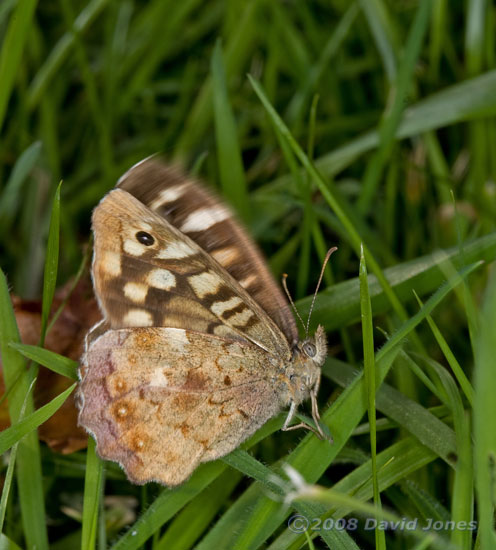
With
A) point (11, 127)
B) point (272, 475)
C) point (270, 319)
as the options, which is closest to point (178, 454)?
point (272, 475)

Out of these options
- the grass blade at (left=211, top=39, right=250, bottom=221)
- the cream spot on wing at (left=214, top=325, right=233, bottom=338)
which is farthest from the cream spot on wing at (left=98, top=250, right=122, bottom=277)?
the grass blade at (left=211, top=39, right=250, bottom=221)

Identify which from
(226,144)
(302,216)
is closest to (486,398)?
(226,144)

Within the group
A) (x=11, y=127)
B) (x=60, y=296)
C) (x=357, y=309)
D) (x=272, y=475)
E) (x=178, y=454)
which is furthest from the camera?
(x=11, y=127)

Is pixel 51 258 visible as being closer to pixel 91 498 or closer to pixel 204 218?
pixel 204 218

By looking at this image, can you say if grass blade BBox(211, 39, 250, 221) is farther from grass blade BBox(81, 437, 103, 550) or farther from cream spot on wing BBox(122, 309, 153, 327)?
A: grass blade BBox(81, 437, 103, 550)

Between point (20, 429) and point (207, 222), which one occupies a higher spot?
point (207, 222)

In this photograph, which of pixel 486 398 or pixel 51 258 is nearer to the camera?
pixel 486 398

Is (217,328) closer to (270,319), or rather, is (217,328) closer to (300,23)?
(270,319)
